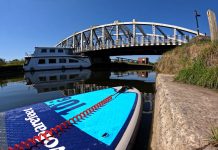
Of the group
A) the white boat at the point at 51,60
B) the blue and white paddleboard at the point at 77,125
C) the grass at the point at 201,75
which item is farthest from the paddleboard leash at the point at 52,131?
the white boat at the point at 51,60

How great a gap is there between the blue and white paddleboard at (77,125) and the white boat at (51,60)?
92.0ft

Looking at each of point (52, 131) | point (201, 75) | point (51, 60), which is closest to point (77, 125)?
point (52, 131)

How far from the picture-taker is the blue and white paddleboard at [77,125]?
11.5 feet

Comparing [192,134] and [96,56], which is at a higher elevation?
[96,56]

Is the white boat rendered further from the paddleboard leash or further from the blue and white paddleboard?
the paddleboard leash

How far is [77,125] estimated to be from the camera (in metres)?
4.32

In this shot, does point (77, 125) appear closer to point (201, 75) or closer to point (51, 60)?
point (201, 75)

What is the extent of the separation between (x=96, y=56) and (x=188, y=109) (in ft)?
175

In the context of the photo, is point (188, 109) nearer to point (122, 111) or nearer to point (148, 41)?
point (122, 111)

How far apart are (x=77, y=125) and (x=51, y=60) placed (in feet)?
104

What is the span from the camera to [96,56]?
5622 cm

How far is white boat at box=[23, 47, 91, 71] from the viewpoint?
106 feet

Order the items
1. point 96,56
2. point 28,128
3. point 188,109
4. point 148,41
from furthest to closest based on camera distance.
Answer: point 96,56 → point 148,41 → point 28,128 → point 188,109

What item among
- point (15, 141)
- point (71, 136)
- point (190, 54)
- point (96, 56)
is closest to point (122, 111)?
point (71, 136)
